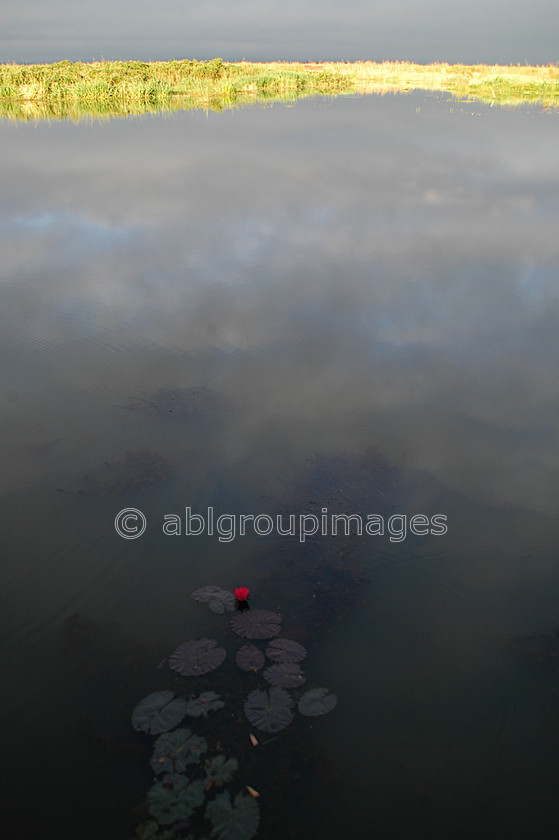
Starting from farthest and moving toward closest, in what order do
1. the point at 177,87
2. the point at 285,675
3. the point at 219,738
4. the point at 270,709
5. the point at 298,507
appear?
the point at 177,87, the point at 298,507, the point at 285,675, the point at 270,709, the point at 219,738

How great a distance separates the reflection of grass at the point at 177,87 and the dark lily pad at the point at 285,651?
2055cm

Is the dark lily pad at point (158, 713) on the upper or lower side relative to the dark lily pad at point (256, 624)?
lower

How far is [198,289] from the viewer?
6.92 metres

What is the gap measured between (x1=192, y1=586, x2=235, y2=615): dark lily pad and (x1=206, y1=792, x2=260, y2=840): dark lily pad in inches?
Answer: 37.8

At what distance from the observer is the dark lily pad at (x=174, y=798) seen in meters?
2.30

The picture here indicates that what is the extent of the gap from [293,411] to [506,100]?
25827 mm

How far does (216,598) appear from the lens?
10.6ft

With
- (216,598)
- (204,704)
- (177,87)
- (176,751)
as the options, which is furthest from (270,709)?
(177,87)

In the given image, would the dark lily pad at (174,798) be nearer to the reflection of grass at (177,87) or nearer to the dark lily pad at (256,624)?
the dark lily pad at (256,624)

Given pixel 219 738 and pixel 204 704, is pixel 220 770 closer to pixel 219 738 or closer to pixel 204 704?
pixel 219 738

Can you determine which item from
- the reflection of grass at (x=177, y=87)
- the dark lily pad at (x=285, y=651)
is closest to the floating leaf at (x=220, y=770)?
the dark lily pad at (x=285, y=651)

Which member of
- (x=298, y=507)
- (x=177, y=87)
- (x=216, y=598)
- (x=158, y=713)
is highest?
(x=177, y=87)

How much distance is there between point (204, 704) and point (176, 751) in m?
0.24

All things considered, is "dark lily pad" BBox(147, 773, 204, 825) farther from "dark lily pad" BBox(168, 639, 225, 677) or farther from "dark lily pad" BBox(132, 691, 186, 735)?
"dark lily pad" BBox(168, 639, 225, 677)
